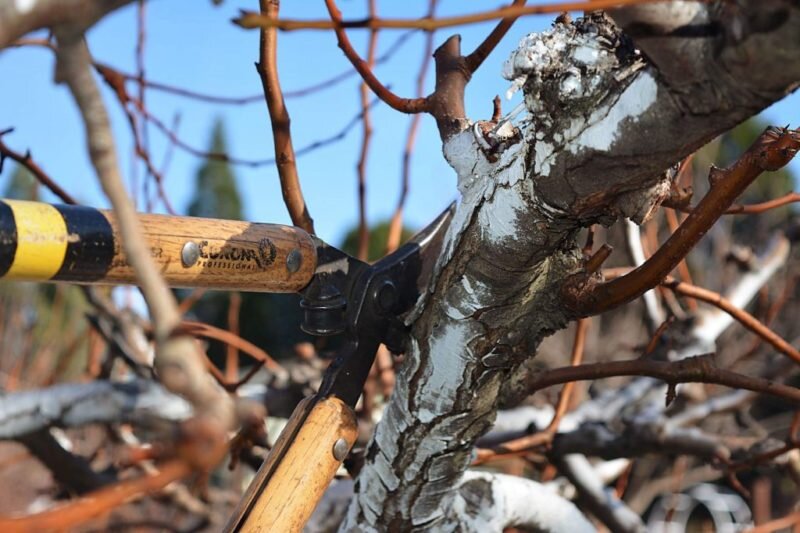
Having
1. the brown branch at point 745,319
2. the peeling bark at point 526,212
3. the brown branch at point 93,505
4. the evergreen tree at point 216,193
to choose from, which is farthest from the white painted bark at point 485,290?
the evergreen tree at point 216,193

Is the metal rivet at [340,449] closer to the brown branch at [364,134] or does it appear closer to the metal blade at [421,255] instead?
the metal blade at [421,255]

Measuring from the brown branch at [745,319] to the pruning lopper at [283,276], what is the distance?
35 cm

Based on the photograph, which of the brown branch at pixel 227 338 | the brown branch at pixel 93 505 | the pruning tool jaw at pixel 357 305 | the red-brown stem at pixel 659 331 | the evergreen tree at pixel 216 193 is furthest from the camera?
the evergreen tree at pixel 216 193

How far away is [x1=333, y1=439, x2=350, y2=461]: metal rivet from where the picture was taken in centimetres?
87

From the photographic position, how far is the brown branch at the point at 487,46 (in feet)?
3.08

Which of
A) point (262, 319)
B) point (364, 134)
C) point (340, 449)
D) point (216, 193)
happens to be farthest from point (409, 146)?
point (216, 193)

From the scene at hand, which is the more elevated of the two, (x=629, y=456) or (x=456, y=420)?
(x=629, y=456)

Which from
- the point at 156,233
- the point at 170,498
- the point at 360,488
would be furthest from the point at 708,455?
the point at 170,498

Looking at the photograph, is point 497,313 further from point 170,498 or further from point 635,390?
point 170,498

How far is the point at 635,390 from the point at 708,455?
346 millimetres

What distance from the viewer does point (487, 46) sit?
97 cm

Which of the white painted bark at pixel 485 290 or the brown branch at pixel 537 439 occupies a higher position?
the brown branch at pixel 537 439

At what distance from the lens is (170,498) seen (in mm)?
2107

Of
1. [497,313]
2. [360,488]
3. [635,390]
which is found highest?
[635,390]
